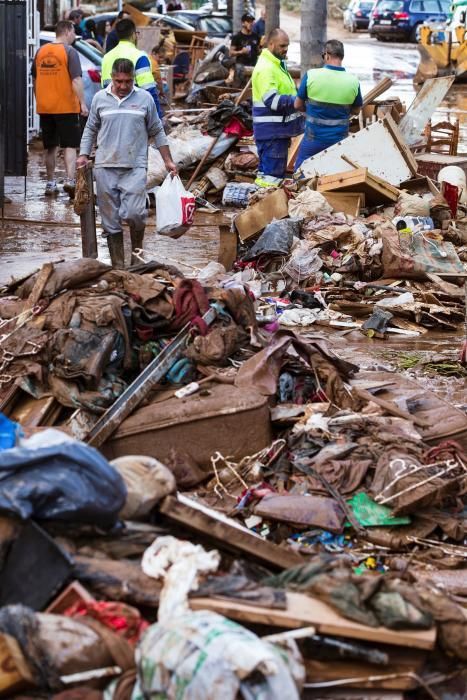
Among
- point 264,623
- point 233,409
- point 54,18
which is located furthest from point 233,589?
point 54,18

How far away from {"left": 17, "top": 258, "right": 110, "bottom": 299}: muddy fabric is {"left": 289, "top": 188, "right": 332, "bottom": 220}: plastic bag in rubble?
4371 millimetres

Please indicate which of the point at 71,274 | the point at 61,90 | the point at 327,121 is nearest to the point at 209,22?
the point at 61,90

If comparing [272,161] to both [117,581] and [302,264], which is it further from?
[117,581]

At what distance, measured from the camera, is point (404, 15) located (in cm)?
4500

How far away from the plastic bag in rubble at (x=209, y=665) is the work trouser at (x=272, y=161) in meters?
9.69

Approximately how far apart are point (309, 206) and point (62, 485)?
23.5 ft

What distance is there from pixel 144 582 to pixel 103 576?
152mm

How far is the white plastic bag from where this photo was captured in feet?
31.5

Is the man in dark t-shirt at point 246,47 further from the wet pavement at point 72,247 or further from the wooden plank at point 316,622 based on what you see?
the wooden plank at point 316,622

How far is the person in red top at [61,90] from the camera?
1388 centimetres

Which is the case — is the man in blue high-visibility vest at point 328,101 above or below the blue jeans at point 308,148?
above

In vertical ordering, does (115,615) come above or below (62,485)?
below

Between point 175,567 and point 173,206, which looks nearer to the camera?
point 175,567

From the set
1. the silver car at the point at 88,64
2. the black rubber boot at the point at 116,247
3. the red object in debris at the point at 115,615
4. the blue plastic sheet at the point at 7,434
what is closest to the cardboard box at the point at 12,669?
the red object in debris at the point at 115,615
